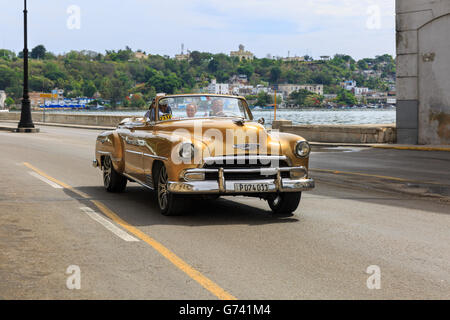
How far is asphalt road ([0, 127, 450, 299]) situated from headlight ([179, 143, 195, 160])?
0.82 m

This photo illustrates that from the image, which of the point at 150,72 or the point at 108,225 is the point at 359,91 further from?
the point at 108,225

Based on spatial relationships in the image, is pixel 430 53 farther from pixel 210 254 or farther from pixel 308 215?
pixel 210 254

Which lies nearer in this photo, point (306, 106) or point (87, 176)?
point (87, 176)

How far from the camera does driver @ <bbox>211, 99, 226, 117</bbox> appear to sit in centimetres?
981

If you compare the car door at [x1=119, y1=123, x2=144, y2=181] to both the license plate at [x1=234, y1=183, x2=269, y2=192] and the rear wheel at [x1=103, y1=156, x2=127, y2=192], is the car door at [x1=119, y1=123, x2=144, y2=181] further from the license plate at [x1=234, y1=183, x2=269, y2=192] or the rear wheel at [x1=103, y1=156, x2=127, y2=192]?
the license plate at [x1=234, y1=183, x2=269, y2=192]

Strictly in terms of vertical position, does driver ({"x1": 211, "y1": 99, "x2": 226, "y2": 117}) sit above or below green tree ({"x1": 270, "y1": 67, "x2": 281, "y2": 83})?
below

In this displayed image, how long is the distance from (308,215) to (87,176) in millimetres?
6356

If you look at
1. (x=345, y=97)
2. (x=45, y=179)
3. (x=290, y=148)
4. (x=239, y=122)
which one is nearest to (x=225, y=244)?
(x=290, y=148)

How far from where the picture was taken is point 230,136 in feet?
28.2

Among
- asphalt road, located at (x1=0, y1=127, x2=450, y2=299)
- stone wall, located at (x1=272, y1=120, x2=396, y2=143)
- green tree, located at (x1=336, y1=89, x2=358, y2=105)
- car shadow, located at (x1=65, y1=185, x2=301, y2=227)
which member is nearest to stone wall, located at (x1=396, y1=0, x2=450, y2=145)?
stone wall, located at (x1=272, y1=120, x2=396, y2=143)

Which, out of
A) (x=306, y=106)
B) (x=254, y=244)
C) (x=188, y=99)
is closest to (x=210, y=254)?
(x=254, y=244)

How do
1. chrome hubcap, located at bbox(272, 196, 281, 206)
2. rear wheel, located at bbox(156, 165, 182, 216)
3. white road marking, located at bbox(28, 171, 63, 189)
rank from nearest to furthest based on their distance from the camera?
rear wheel, located at bbox(156, 165, 182, 216), chrome hubcap, located at bbox(272, 196, 281, 206), white road marking, located at bbox(28, 171, 63, 189)

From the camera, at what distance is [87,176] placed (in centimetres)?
1400
